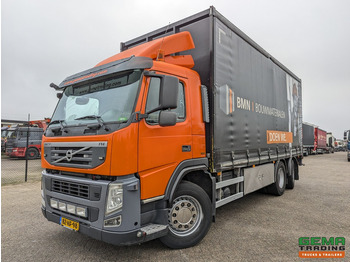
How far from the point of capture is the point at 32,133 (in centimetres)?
1786

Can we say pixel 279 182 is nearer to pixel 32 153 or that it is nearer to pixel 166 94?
pixel 166 94

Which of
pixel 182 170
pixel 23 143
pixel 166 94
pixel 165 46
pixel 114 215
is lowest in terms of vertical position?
pixel 114 215

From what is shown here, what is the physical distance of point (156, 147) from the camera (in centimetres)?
316

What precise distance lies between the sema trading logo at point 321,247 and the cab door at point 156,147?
2279mm

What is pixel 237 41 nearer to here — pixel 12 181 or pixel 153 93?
pixel 153 93

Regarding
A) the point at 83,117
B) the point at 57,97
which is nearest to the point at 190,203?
the point at 83,117

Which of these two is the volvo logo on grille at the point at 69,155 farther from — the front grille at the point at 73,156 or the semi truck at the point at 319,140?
the semi truck at the point at 319,140

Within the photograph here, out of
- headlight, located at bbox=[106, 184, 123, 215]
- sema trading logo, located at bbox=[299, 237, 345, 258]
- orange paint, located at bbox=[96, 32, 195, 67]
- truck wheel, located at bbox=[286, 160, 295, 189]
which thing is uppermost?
orange paint, located at bbox=[96, 32, 195, 67]

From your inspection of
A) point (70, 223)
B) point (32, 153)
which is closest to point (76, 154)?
point (70, 223)

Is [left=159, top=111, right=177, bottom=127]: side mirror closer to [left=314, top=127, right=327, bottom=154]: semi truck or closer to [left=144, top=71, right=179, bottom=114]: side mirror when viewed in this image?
[left=144, top=71, right=179, bottom=114]: side mirror

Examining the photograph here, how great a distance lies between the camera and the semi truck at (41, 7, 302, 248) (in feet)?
9.32

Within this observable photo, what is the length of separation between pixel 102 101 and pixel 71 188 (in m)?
1.27

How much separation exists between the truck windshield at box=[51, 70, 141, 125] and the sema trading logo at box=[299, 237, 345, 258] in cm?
330

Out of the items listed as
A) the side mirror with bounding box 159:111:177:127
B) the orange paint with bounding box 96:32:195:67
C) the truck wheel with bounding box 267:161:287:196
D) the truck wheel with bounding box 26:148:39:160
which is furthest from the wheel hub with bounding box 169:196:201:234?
the truck wheel with bounding box 26:148:39:160
